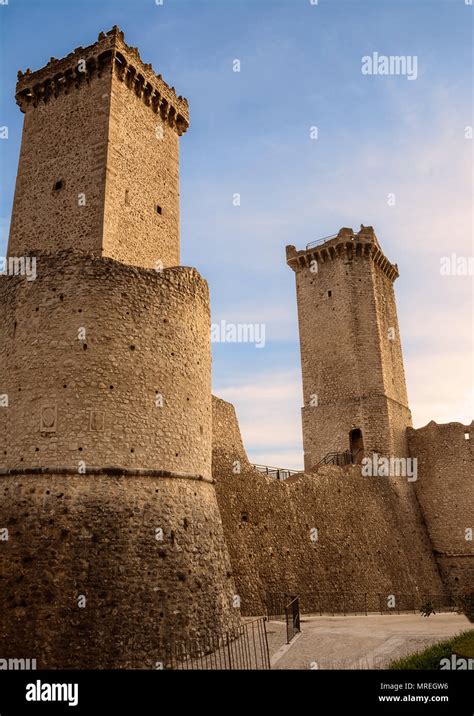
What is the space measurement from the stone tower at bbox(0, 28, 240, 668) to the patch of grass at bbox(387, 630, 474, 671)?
336 centimetres

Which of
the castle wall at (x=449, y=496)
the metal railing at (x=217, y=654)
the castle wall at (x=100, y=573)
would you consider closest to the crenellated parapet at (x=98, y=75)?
the castle wall at (x=100, y=573)

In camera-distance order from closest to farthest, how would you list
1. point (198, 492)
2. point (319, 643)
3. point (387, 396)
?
1. point (319, 643)
2. point (198, 492)
3. point (387, 396)

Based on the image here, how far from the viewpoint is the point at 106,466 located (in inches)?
364

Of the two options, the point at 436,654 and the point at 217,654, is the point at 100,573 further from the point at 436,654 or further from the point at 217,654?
the point at 436,654

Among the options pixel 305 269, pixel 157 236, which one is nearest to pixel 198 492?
pixel 157 236

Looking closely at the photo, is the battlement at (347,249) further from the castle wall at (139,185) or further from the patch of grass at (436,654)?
the patch of grass at (436,654)

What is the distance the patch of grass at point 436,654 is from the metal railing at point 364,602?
572cm

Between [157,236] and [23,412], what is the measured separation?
7.44 metres

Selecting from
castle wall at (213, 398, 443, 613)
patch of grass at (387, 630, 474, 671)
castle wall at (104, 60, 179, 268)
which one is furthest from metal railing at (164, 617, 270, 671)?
castle wall at (104, 60, 179, 268)

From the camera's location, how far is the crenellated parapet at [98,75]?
48.6 feet

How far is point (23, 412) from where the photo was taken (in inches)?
375

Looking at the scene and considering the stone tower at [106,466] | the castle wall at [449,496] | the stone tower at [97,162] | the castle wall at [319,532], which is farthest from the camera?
the castle wall at [449,496]

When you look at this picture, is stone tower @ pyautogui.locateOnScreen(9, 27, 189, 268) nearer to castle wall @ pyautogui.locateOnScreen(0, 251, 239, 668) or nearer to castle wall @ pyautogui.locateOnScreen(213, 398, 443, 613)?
castle wall @ pyautogui.locateOnScreen(0, 251, 239, 668)
